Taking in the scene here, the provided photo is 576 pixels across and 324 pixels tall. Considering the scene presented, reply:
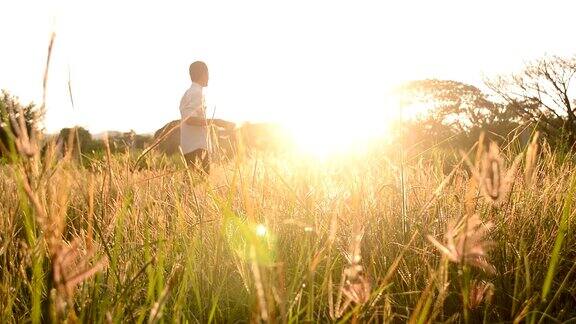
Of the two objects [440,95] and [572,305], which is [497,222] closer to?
[572,305]

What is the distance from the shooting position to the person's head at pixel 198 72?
496cm

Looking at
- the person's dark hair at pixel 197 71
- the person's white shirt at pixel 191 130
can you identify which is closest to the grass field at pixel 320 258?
the person's white shirt at pixel 191 130

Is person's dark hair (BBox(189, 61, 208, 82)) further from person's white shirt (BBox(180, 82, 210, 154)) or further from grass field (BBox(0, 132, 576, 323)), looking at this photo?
grass field (BBox(0, 132, 576, 323))

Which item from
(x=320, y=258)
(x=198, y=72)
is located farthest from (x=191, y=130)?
(x=320, y=258)

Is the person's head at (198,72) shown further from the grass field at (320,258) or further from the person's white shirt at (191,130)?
the grass field at (320,258)

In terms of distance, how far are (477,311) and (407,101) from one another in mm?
572

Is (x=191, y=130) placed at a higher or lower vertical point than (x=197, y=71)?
lower

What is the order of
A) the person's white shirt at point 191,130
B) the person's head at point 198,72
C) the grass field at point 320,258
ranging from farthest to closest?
the person's head at point 198,72 < the person's white shirt at point 191,130 < the grass field at point 320,258

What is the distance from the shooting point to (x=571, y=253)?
171 centimetres

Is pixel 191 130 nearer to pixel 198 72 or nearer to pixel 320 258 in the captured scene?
pixel 198 72

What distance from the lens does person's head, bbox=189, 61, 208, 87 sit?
16.3 ft

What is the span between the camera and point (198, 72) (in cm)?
496

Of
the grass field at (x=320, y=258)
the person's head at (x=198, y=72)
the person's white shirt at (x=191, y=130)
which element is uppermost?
the person's head at (x=198, y=72)

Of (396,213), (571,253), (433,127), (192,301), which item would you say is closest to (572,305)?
(571,253)
